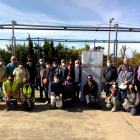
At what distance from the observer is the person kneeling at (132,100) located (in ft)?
14.5

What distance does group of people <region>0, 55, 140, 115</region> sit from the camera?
469 cm

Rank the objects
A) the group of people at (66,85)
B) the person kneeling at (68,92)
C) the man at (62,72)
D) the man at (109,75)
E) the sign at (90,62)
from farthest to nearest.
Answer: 1. the sign at (90,62)
2. the man at (62,72)
3. the man at (109,75)
4. the person kneeling at (68,92)
5. the group of people at (66,85)

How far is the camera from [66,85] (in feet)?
16.6

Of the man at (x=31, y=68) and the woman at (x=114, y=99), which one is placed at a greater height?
the man at (x=31, y=68)

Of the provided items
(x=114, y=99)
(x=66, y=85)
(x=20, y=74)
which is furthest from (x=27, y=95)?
(x=114, y=99)

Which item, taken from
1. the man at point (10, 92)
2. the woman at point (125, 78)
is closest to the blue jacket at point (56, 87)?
the man at point (10, 92)

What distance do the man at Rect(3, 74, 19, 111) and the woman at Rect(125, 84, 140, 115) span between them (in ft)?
12.4

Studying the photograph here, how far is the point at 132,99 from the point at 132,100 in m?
0.03

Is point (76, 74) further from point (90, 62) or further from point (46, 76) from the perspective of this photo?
point (46, 76)

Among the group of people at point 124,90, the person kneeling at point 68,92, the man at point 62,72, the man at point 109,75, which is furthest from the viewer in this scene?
the man at point 62,72

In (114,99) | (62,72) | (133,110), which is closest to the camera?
(133,110)

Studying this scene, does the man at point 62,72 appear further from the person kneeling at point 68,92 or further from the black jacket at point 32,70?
the black jacket at point 32,70

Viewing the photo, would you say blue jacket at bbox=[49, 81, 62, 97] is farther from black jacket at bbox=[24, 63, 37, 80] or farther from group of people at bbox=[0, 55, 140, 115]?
black jacket at bbox=[24, 63, 37, 80]

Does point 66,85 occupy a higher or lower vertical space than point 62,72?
lower
